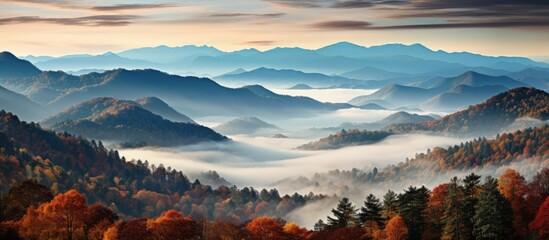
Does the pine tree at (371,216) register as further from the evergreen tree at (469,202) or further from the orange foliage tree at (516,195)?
the orange foliage tree at (516,195)

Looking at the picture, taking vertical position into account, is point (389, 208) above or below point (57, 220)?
above

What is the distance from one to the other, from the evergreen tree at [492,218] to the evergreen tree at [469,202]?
66.6 inches

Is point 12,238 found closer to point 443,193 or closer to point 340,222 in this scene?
point 340,222

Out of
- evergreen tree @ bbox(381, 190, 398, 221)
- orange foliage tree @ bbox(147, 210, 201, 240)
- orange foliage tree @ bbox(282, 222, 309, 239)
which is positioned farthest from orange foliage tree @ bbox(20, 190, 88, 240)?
evergreen tree @ bbox(381, 190, 398, 221)

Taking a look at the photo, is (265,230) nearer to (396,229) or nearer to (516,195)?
(396,229)

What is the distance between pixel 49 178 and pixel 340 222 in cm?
11184

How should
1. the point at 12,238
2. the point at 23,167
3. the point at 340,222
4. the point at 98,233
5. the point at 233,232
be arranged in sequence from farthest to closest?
the point at 23,167, the point at 340,222, the point at 233,232, the point at 98,233, the point at 12,238

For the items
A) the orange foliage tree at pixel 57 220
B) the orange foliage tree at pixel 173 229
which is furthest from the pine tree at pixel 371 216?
the orange foliage tree at pixel 57 220

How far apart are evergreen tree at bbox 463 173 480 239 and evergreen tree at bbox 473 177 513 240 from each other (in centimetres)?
169

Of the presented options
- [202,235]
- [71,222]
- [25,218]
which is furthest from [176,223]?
[25,218]

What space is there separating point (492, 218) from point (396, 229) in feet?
45.7

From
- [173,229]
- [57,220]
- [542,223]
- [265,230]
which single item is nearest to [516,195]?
[542,223]

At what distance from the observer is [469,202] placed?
9675cm

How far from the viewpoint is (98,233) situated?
3661 inches
